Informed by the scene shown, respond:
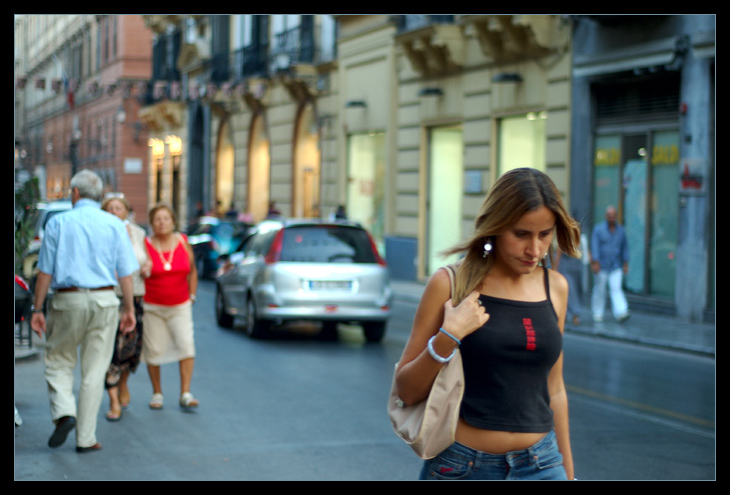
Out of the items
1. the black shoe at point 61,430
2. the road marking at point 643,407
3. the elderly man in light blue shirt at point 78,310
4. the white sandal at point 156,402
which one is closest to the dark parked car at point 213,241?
the road marking at point 643,407

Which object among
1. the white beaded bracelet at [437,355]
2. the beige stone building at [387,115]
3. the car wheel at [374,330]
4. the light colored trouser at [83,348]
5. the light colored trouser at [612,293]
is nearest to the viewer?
the white beaded bracelet at [437,355]

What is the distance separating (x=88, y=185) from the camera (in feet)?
24.3

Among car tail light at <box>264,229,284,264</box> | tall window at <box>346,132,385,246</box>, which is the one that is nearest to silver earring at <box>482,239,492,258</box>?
car tail light at <box>264,229,284,264</box>

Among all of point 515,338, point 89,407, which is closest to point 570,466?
point 515,338

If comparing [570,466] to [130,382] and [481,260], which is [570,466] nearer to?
[481,260]

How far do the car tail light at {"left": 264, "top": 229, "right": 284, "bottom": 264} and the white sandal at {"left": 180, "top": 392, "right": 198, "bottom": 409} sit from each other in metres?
4.81

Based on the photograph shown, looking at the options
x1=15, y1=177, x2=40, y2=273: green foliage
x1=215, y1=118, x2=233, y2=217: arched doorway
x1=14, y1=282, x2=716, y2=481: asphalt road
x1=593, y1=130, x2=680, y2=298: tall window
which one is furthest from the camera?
x1=215, y1=118, x2=233, y2=217: arched doorway

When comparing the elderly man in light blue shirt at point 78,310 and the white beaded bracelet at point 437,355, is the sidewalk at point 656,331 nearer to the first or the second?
the elderly man in light blue shirt at point 78,310

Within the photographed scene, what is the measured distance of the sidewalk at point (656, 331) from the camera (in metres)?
13.7

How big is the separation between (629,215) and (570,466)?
52.2 feet

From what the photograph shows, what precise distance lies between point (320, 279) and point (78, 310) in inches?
258

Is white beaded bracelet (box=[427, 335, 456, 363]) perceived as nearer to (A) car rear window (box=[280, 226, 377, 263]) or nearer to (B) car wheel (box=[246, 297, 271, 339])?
(A) car rear window (box=[280, 226, 377, 263])

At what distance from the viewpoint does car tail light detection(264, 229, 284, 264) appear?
1355 centimetres

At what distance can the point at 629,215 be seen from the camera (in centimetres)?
1892
